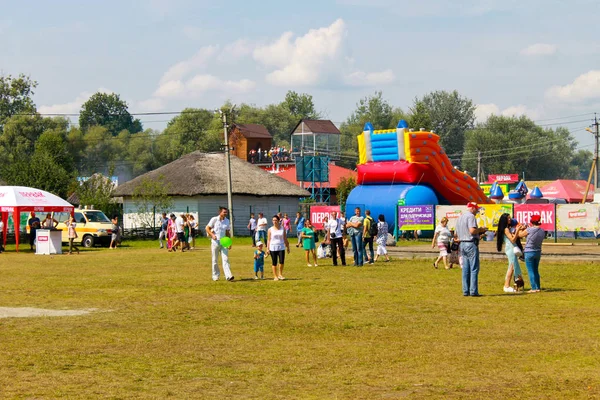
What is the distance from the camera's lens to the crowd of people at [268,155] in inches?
3664

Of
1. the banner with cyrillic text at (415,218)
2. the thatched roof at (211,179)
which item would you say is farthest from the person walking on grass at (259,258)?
the thatched roof at (211,179)

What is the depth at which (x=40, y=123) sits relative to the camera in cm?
9838

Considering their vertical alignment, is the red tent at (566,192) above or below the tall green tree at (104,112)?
below

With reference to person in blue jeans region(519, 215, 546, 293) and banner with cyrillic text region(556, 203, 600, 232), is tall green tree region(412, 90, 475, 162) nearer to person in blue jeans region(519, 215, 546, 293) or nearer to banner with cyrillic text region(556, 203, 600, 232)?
banner with cyrillic text region(556, 203, 600, 232)

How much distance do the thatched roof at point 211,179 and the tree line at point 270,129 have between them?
22728mm

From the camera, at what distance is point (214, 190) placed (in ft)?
197

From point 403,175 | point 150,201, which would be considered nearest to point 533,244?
point 403,175

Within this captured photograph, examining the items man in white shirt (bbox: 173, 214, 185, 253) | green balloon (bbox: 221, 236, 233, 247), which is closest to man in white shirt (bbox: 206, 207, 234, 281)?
green balloon (bbox: 221, 236, 233, 247)

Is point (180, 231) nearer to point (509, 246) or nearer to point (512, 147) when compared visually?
point (509, 246)

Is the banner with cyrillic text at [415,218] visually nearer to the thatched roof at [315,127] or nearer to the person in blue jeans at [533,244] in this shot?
the person in blue jeans at [533,244]

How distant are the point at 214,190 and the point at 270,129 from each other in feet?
258

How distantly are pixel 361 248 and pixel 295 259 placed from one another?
4.84 metres

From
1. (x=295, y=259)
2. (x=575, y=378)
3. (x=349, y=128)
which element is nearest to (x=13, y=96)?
(x=349, y=128)

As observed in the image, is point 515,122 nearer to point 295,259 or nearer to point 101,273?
point 295,259
